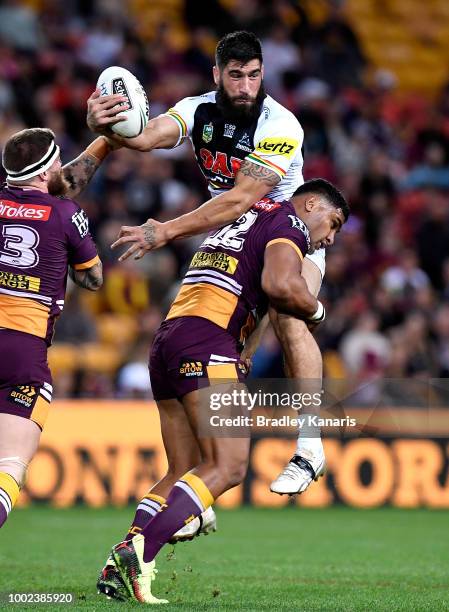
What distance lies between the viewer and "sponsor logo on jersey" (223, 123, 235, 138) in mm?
7840

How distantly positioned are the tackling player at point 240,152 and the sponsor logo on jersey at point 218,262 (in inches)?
7.0

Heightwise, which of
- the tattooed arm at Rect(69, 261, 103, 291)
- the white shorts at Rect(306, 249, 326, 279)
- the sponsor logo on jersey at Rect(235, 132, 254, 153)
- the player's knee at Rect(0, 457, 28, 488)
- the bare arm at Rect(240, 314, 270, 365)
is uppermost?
the sponsor logo on jersey at Rect(235, 132, 254, 153)

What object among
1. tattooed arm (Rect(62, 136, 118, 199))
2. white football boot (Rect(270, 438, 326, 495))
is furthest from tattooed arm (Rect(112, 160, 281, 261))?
white football boot (Rect(270, 438, 326, 495))

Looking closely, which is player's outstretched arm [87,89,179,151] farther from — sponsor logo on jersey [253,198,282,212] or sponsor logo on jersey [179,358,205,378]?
sponsor logo on jersey [179,358,205,378]

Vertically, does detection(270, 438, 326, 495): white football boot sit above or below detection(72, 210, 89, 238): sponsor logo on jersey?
below

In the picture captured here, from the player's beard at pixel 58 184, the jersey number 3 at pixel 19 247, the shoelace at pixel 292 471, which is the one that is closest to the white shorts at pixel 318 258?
the shoelace at pixel 292 471

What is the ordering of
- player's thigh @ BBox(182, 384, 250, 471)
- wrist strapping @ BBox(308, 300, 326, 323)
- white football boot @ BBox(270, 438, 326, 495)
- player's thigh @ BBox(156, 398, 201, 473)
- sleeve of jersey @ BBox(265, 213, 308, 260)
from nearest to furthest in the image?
player's thigh @ BBox(182, 384, 250, 471), white football boot @ BBox(270, 438, 326, 495), sleeve of jersey @ BBox(265, 213, 308, 260), wrist strapping @ BBox(308, 300, 326, 323), player's thigh @ BBox(156, 398, 201, 473)

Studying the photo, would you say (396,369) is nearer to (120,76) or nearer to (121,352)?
(121,352)

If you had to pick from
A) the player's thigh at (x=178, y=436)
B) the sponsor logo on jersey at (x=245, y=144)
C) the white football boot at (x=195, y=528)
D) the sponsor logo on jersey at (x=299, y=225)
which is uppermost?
the sponsor logo on jersey at (x=245, y=144)

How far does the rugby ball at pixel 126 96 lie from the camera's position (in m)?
7.49

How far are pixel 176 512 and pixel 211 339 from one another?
102 cm

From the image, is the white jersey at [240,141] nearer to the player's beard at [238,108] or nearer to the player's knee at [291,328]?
the player's beard at [238,108]

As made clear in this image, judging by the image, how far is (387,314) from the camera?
1579cm

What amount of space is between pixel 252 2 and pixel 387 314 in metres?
5.97
